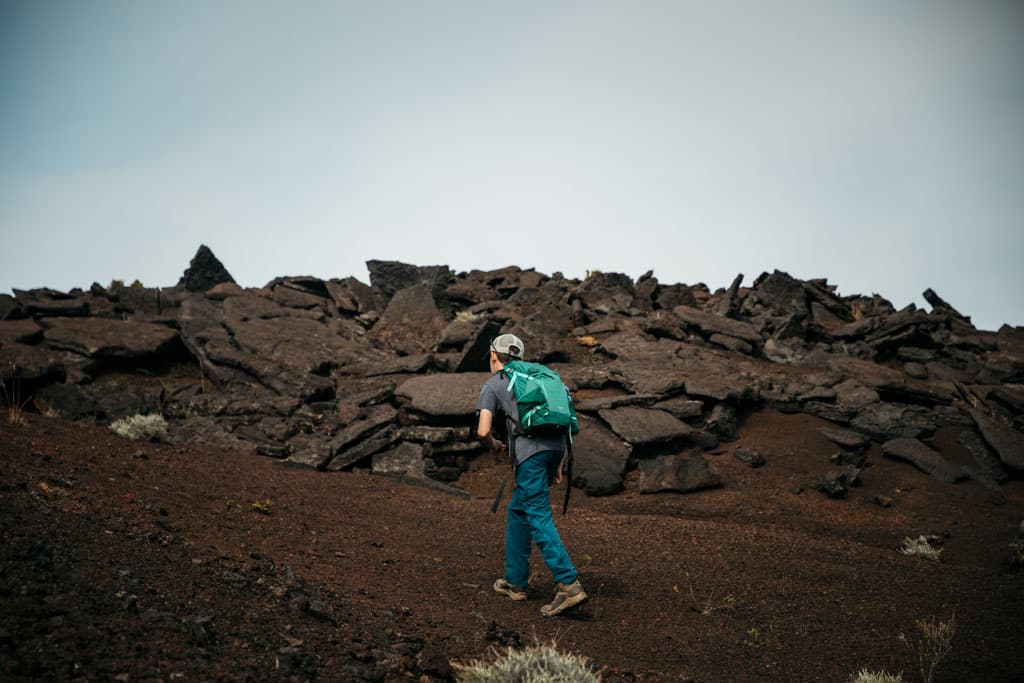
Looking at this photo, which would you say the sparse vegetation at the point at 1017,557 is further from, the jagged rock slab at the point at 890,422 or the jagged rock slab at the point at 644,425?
the jagged rock slab at the point at 644,425

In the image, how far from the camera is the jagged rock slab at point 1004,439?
11.8 metres

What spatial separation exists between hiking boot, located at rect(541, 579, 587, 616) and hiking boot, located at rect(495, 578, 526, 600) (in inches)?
16.6

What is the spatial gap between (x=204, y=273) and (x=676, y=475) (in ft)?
59.0

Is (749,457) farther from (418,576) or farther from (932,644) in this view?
(418,576)

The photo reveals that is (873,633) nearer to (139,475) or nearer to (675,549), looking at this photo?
(675,549)

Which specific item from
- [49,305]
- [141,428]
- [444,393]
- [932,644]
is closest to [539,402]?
[932,644]

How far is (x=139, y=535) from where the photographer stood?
543cm

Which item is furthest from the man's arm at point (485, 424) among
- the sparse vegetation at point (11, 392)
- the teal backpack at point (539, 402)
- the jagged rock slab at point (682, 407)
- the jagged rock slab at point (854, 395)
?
the jagged rock slab at point (854, 395)

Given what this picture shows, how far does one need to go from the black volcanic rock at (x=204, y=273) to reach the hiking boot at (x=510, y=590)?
63.3ft

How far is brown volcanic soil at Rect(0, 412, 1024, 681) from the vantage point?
4.03m

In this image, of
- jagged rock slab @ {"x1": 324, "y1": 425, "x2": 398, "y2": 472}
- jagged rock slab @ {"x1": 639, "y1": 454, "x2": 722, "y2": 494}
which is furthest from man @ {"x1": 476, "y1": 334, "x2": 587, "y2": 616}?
jagged rock slab @ {"x1": 324, "y1": 425, "x2": 398, "y2": 472}

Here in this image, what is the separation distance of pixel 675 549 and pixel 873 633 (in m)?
2.45

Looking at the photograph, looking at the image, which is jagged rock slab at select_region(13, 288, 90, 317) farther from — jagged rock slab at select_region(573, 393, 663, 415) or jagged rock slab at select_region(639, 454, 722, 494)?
jagged rock slab at select_region(639, 454, 722, 494)

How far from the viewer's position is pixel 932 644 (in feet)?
19.1
